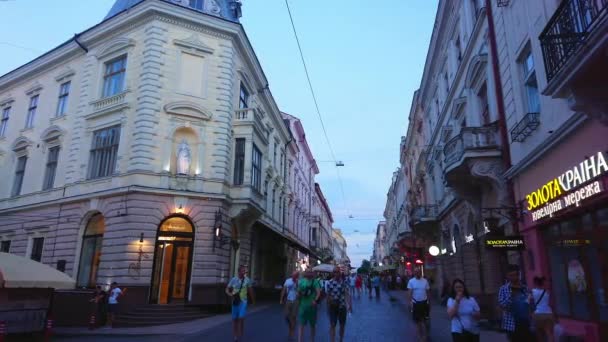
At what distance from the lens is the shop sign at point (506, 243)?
11.0 meters

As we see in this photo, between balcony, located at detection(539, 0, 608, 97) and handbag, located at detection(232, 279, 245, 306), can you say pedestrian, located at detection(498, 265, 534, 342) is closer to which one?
balcony, located at detection(539, 0, 608, 97)

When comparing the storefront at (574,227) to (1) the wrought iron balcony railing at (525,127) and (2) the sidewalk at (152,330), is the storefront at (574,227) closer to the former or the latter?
(1) the wrought iron balcony railing at (525,127)

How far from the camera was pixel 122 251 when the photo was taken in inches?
684

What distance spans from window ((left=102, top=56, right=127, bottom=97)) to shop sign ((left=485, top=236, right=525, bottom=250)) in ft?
59.0

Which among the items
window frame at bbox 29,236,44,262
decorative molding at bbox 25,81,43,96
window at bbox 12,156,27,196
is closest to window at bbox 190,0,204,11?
decorative molding at bbox 25,81,43,96

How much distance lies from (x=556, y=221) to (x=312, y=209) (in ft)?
151

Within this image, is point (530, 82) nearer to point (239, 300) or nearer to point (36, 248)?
point (239, 300)

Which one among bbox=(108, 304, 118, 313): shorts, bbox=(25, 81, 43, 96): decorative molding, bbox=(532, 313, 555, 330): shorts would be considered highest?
bbox=(25, 81, 43, 96): decorative molding

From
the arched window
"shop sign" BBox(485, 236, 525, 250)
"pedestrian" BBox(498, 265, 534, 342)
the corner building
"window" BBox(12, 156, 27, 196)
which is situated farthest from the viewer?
"window" BBox(12, 156, 27, 196)

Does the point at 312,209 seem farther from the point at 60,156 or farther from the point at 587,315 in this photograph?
the point at 587,315

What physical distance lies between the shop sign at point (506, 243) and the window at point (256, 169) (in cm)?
1403

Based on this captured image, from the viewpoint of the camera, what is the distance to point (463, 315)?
624 centimetres

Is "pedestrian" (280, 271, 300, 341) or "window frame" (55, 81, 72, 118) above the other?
"window frame" (55, 81, 72, 118)

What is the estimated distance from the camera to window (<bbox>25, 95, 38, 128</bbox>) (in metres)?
25.4
